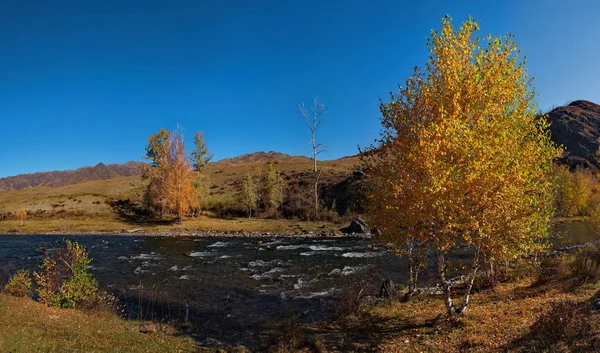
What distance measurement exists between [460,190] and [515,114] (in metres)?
4.40

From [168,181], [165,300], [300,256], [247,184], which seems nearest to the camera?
[165,300]

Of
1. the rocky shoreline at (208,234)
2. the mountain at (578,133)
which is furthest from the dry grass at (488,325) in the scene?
the mountain at (578,133)

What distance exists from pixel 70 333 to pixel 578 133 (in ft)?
695

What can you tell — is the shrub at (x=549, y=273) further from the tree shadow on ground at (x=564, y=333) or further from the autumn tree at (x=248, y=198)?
the autumn tree at (x=248, y=198)

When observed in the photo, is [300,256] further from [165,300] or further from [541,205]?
[541,205]

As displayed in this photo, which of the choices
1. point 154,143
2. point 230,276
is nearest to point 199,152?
point 154,143

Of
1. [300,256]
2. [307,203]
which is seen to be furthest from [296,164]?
[300,256]

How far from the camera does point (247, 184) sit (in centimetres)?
9138

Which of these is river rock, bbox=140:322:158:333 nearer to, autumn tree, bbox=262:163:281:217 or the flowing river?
the flowing river

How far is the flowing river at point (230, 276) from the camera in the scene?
70.4 ft

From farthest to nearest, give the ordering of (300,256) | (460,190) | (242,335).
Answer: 1. (300,256)
2. (242,335)
3. (460,190)

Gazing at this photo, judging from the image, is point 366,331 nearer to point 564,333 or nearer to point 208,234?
point 564,333

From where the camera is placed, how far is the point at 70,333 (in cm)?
1531

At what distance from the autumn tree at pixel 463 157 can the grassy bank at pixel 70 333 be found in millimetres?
11414
